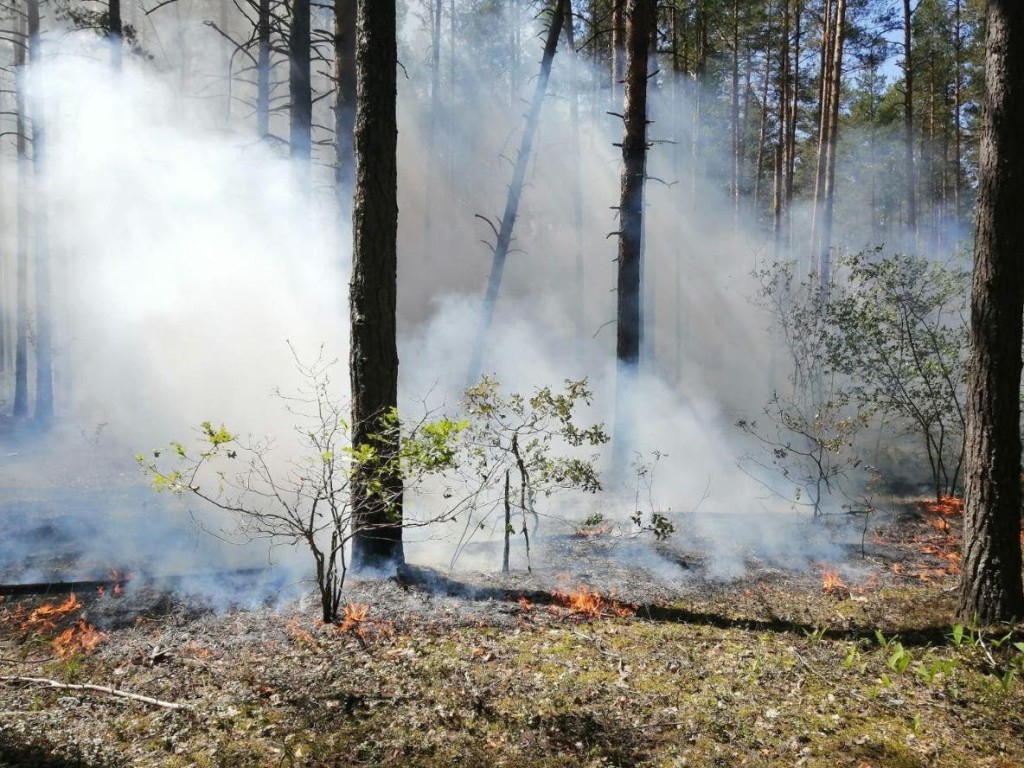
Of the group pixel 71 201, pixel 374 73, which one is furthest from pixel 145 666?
pixel 71 201

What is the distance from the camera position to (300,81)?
11211 mm

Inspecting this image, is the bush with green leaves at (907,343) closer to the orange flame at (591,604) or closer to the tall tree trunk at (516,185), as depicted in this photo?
the orange flame at (591,604)

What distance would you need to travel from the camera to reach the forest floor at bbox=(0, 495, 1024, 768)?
3.35 metres

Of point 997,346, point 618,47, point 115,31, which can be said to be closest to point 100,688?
point 997,346

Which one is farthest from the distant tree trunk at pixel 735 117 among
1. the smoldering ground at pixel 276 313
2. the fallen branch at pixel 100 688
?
the fallen branch at pixel 100 688

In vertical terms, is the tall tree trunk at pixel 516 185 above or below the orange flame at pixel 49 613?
above

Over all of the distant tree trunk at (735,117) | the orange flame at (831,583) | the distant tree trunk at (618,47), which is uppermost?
the distant tree trunk at (735,117)

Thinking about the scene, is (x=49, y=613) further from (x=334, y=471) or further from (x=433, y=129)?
(x=433, y=129)

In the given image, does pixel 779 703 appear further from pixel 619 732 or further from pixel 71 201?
pixel 71 201

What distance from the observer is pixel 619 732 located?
355 cm

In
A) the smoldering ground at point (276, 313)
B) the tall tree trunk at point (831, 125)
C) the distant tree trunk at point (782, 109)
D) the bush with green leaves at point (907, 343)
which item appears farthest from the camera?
the distant tree trunk at point (782, 109)

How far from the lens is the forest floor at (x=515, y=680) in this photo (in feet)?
11.0

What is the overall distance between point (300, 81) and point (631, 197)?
6.30 m

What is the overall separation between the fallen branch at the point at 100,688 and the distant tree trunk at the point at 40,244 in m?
12.9
